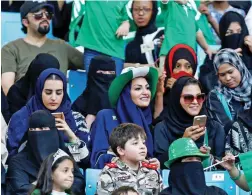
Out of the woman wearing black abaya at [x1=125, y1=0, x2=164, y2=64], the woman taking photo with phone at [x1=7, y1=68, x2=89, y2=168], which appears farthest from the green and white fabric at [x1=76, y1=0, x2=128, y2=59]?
the woman taking photo with phone at [x1=7, y1=68, x2=89, y2=168]

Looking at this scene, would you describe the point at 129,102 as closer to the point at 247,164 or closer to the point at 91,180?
the point at 91,180

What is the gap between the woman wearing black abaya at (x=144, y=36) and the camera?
15180 mm

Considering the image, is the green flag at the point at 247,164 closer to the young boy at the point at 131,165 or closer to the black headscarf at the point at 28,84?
the young boy at the point at 131,165

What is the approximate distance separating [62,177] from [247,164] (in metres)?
1.69

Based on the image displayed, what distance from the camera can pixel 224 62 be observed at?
14.2 meters

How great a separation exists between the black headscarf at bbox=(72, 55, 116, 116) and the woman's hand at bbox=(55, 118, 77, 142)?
1.37m

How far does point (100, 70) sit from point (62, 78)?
1.13 metres

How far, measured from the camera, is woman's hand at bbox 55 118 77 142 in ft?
41.3

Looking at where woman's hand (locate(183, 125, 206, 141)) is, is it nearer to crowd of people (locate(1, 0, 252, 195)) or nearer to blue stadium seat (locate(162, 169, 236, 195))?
crowd of people (locate(1, 0, 252, 195))

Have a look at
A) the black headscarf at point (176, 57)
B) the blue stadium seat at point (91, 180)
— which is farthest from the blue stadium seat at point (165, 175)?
the black headscarf at point (176, 57)

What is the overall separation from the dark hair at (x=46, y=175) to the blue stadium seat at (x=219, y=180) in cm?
117

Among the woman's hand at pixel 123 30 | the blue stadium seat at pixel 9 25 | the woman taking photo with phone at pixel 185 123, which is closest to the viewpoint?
the woman taking photo with phone at pixel 185 123

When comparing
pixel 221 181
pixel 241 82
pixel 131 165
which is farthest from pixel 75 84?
pixel 131 165

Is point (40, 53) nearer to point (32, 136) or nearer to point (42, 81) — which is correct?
point (42, 81)
